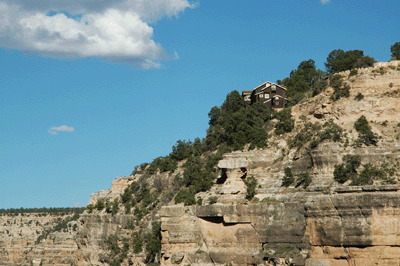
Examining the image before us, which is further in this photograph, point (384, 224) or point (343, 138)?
point (343, 138)

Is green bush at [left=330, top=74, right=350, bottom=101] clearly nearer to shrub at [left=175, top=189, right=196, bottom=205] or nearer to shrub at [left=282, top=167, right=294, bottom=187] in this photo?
shrub at [left=282, top=167, right=294, bottom=187]

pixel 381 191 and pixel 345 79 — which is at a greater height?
pixel 345 79

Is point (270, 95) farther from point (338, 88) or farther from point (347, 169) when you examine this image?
point (347, 169)

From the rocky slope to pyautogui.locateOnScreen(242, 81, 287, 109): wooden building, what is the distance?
410 inches

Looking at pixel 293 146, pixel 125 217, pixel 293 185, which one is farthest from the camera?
pixel 125 217

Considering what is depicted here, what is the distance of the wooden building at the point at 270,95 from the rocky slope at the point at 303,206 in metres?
10.4

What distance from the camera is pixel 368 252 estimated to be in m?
51.7

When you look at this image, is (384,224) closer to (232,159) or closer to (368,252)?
(368,252)

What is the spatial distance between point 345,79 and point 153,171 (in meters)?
32.4

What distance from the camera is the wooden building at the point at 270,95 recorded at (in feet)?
290

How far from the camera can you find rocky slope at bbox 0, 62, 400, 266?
52375 millimetres

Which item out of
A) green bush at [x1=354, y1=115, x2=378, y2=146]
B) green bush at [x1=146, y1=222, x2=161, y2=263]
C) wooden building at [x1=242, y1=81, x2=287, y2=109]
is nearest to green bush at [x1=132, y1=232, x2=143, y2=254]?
green bush at [x1=146, y1=222, x2=161, y2=263]

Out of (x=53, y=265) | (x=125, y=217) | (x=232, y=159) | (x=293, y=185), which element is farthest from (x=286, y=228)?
(x=53, y=265)

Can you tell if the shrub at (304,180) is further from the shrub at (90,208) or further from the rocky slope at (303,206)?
the shrub at (90,208)
